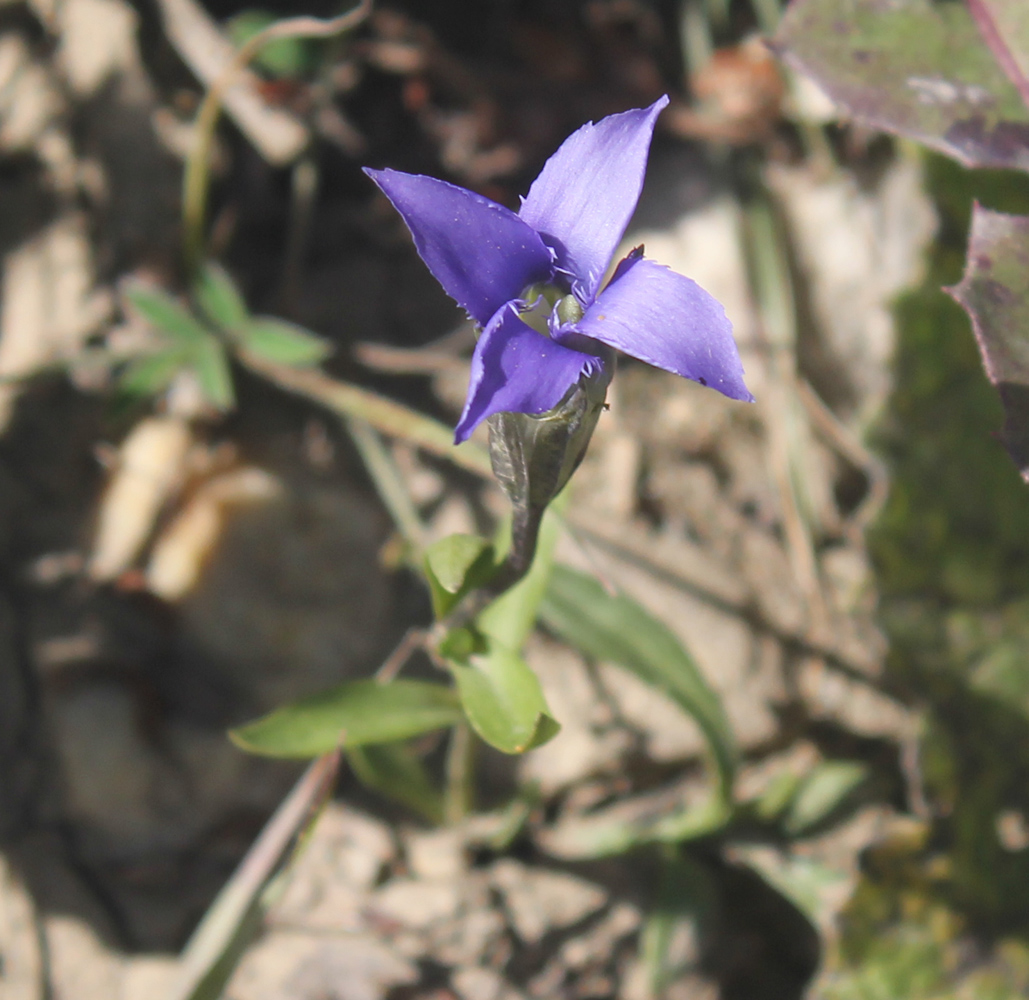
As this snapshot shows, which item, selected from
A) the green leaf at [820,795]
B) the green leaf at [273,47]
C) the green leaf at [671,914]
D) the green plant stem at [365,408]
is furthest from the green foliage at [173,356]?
the green leaf at [820,795]

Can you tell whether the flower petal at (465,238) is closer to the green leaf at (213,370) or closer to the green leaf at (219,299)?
the green leaf at (213,370)

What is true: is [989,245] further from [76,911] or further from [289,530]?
[76,911]

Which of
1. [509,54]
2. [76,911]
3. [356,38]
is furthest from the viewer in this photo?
[509,54]

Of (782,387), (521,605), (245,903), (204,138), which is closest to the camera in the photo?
(521,605)

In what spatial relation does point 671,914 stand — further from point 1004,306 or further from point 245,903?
point 1004,306

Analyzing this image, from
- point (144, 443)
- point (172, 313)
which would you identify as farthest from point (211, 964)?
point (172, 313)

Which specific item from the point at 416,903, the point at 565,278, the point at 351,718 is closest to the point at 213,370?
the point at 351,718
